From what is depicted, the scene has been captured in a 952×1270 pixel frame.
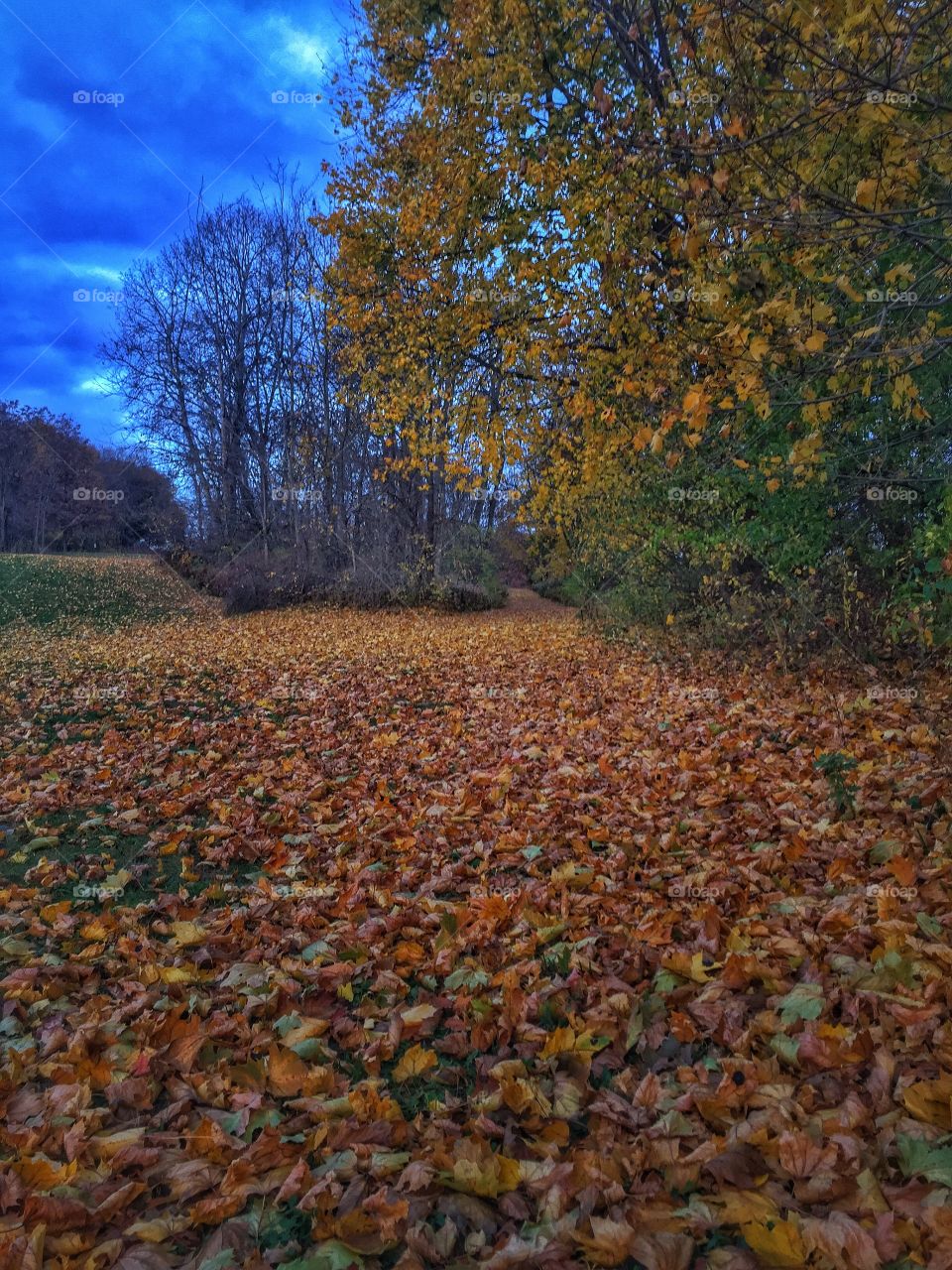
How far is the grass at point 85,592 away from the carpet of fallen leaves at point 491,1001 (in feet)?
45.8

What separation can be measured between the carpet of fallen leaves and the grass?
1397 centimetres

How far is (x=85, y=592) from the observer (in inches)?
875

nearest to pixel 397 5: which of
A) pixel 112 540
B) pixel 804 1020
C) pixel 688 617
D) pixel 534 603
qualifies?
pixel 688 617

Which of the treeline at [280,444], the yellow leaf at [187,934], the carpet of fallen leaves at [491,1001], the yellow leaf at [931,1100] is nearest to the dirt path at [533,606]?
the treeline at [280,444]

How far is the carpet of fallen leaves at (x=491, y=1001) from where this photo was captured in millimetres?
2168

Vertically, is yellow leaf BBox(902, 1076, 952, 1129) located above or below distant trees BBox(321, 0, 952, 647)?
below

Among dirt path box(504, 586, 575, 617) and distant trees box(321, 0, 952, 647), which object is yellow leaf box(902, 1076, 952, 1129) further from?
dirt path box(504, 586, 575, 617)

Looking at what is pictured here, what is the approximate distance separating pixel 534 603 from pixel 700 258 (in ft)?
62.0

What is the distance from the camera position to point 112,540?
3866 cm

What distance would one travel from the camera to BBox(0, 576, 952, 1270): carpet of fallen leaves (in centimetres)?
217

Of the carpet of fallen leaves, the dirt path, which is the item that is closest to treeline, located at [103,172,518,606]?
the dirt path

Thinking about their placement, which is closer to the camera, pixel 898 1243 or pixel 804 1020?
pixel 898 1243

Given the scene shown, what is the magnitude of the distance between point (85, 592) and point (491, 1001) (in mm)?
22306

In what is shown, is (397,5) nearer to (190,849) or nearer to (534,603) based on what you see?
(190,849)
